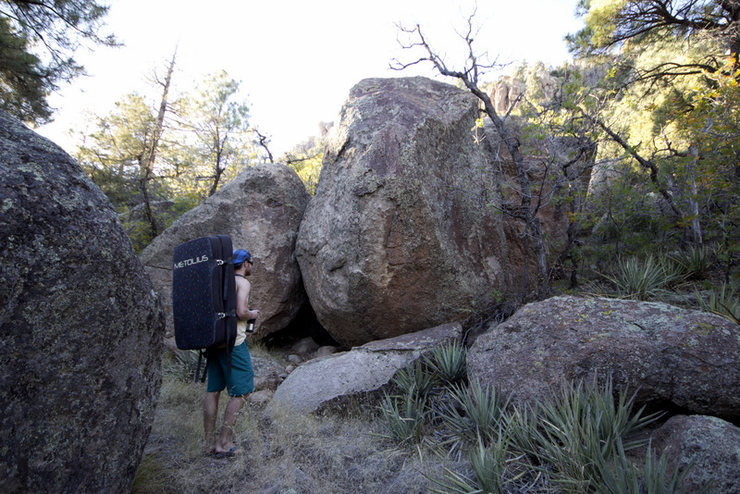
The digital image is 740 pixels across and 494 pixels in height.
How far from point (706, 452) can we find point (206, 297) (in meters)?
3.49

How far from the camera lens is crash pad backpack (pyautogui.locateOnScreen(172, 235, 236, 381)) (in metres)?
3.15

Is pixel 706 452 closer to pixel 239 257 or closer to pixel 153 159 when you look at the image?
pixel 239 257

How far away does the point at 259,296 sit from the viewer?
6.74 meters

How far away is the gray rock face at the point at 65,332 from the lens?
186 centimetres

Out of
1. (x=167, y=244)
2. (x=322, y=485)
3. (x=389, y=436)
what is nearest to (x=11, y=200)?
(x=322, y=485)

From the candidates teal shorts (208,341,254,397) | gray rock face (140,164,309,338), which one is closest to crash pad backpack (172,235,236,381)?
teal shorts (208,341,254,397)

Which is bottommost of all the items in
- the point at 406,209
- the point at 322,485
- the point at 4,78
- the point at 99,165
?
the point at 322,485

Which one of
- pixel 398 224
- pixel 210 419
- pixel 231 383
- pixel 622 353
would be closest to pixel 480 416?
pixel 622 353

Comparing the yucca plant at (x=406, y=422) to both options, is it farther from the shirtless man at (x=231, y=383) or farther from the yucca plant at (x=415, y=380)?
the shirtless man at (x=231, y=383)

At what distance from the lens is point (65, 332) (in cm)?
202

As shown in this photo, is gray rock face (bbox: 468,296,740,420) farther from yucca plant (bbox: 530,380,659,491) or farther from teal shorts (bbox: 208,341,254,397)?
teal shorts (bbox: 208,341,254,397)

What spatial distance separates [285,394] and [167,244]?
153 inches

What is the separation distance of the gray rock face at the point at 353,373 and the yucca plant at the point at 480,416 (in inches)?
42.8

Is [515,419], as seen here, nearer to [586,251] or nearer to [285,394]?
[285,394]
